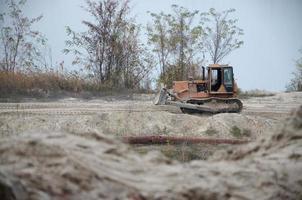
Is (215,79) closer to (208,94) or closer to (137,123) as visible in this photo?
(208,94)

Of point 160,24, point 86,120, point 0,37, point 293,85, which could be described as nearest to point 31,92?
point 0,37

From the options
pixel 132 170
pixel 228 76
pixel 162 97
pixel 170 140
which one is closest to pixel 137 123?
pixel 170 140

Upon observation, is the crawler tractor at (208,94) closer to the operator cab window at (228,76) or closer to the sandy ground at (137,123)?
the operator cab window at (228,76)

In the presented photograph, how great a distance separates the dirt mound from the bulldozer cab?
14659 millimetres

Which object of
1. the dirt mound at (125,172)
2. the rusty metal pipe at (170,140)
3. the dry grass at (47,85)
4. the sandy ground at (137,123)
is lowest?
the rusty metal pipe at (170,140)

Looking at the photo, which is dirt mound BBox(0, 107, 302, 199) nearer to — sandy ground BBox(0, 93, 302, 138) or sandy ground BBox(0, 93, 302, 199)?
sandy ground BBox(0, 93, 302, 199)

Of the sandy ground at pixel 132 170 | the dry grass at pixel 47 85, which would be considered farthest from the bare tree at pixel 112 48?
the sandy ground at pixel 132 170

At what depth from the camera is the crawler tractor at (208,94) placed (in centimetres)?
1834

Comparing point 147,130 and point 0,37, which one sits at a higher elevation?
point 0,37

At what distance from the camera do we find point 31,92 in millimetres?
22672

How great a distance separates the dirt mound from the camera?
2.98m

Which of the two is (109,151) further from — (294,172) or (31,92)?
(31,92)

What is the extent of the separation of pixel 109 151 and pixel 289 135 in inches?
56.2

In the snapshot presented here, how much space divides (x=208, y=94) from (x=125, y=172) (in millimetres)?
15552
